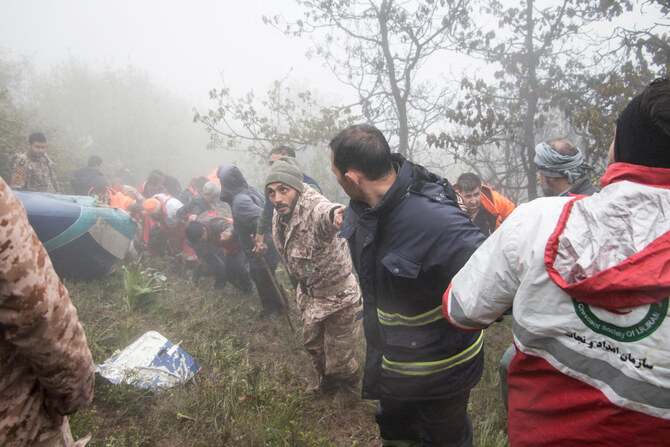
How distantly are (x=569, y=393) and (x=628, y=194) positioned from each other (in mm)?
578

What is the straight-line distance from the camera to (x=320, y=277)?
316 centimetres

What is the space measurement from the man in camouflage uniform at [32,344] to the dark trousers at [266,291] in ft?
12.3

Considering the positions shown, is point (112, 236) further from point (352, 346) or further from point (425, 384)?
point (425, 384)

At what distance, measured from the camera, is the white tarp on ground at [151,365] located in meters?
3.21

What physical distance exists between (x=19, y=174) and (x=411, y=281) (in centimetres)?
860

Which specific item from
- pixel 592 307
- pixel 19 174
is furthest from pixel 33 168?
pixel 592 307

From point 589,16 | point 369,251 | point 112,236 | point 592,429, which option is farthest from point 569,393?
point 589,16

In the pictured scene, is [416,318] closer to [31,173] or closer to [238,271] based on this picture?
[238,271]

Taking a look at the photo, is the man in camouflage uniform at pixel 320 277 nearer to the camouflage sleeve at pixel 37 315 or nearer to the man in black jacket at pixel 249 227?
the man in black jacket at pixel 249 227

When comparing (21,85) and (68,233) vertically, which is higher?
(21,85)

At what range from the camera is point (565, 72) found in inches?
307

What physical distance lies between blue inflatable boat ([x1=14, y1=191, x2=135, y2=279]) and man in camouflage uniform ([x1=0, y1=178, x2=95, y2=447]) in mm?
4803

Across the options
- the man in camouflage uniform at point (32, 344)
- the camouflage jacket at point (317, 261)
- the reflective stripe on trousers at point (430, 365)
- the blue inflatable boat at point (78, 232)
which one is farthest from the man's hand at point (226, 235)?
the man in camouflage uniform at point (32, 344)

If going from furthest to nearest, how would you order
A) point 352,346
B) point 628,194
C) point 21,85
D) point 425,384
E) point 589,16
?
point 21,85 → point 589,16 → point 352,346 → point 425,384 → point 628,194
